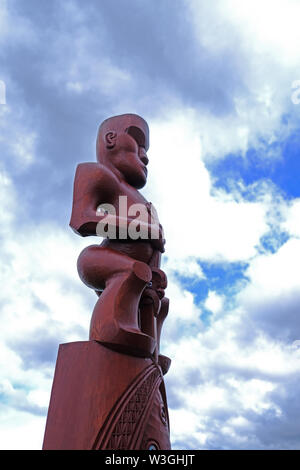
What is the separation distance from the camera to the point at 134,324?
489 centimetres

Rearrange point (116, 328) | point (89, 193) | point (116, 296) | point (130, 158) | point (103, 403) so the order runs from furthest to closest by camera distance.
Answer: point (130, 158) < point (89, 193) < point (116, 296) < point (116, 328) < point (103, 403)

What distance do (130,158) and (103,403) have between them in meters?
3.44

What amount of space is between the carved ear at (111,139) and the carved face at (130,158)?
3 cm

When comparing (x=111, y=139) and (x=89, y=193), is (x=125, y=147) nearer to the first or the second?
(x=111, y=139)

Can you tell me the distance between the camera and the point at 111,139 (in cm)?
644

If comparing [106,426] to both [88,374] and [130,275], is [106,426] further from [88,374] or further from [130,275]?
[130,275]

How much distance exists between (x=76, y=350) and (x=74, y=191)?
2108mm

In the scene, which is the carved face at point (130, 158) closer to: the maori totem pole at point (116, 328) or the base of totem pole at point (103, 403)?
the maori totem pole at point (116, 328)

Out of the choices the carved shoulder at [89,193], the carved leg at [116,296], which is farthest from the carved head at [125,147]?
the carved leg at [116,296]

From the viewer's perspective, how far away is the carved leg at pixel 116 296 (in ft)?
15.2

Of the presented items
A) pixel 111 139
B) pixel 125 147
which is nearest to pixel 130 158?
pixel 125 147
